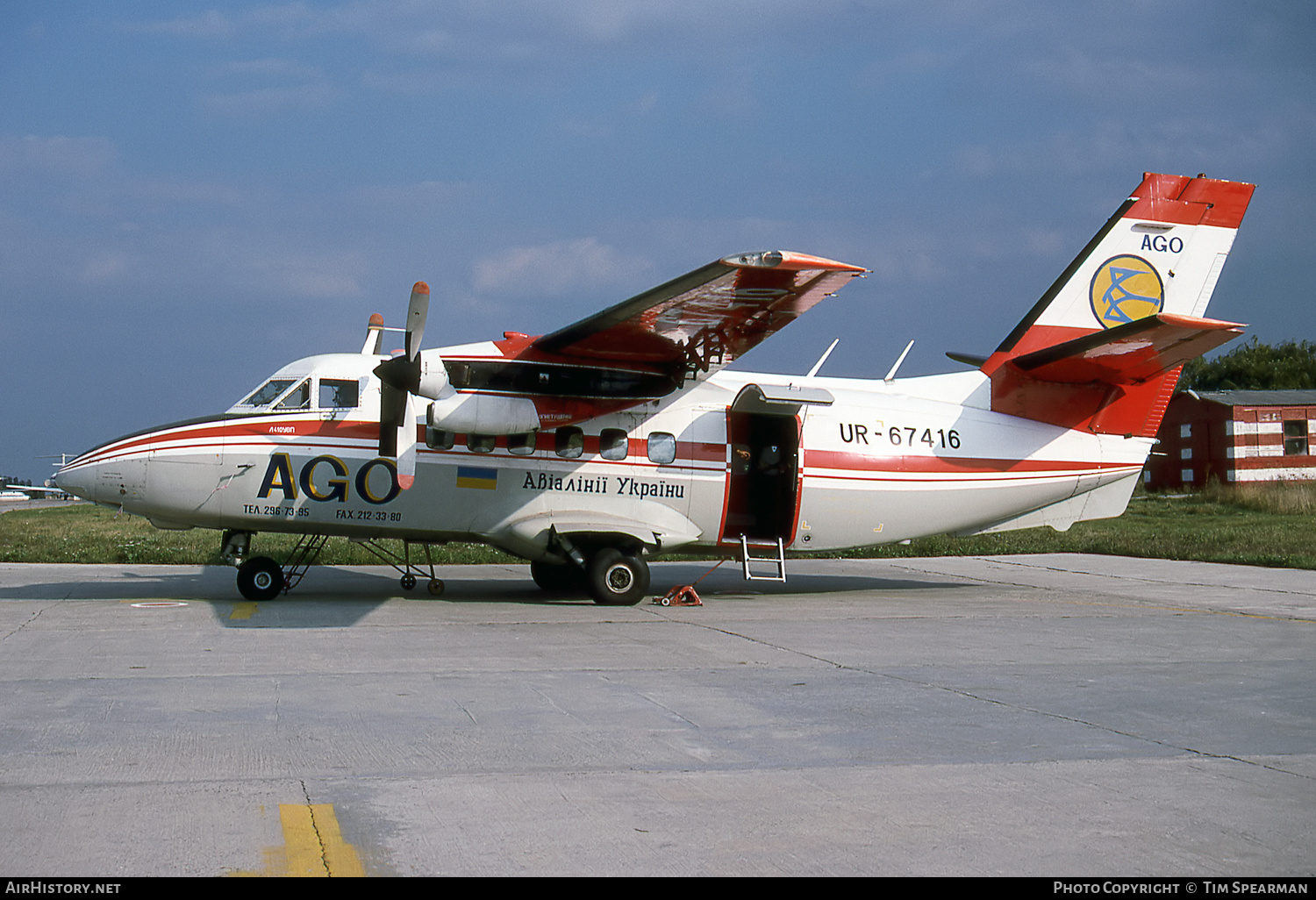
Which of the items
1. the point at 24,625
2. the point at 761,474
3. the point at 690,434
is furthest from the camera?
the point at 761,474

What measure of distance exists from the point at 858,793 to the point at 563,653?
518cm

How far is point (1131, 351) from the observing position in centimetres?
1550

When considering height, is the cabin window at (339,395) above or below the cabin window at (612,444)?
above

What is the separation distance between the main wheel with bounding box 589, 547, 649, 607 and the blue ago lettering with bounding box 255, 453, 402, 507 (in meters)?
2.95

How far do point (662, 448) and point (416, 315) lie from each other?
4291 mm

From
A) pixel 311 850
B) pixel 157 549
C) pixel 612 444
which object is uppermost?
pixel 612 444

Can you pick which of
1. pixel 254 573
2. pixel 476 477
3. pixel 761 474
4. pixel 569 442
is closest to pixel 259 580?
pixel 254 573

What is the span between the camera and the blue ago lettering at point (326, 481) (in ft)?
47.1

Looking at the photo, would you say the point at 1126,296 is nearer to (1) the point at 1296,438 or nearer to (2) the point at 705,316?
(2) the point at 705,316

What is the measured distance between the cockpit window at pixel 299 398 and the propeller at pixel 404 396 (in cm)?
102

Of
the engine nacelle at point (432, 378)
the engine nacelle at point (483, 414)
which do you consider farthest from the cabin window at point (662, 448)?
the engine nacelle at point (432, 378)

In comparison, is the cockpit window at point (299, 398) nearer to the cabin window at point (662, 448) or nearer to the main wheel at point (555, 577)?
the main wheel at point (555, 577)

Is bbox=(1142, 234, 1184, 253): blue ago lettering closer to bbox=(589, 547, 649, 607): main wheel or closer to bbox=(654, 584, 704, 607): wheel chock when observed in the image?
bbox=(654, 584, 704, 607): wheel chock
